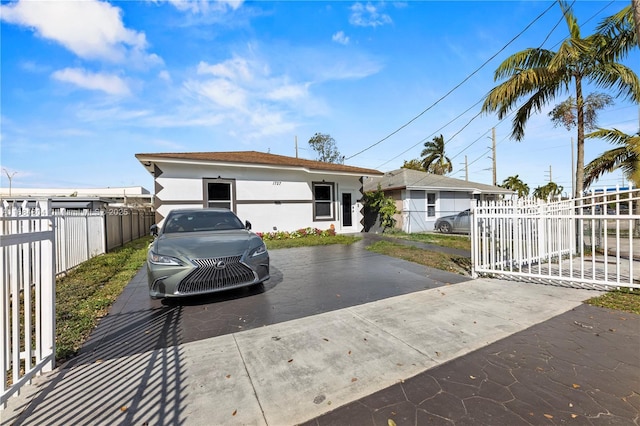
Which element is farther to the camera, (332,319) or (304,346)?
(332,319)

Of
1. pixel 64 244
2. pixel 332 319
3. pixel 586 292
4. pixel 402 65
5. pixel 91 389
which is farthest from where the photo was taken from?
pixel 402 65

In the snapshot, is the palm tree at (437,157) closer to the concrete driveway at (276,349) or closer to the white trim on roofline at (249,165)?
the white trim on roofline at (249,165)

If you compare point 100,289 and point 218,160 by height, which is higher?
point 218,160

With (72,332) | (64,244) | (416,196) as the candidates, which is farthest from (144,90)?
(416,196)

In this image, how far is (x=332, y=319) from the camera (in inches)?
148

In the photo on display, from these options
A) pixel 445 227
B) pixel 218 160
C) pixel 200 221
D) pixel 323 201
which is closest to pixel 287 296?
pixel 200 221

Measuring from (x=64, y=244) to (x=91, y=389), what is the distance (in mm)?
5505

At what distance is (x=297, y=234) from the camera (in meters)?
13.0

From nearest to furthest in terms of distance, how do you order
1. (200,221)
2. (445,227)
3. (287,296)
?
(287,296) → (200,221) → (445,227)

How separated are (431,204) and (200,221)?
50.0 ft

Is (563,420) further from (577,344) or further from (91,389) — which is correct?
(91,389)

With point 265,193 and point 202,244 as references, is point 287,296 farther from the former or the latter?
point 265,193

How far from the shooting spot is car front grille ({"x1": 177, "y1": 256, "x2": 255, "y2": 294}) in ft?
13.2

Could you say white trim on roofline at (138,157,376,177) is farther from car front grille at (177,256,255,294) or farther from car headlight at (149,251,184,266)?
car front grille at (177,256,255,294)
